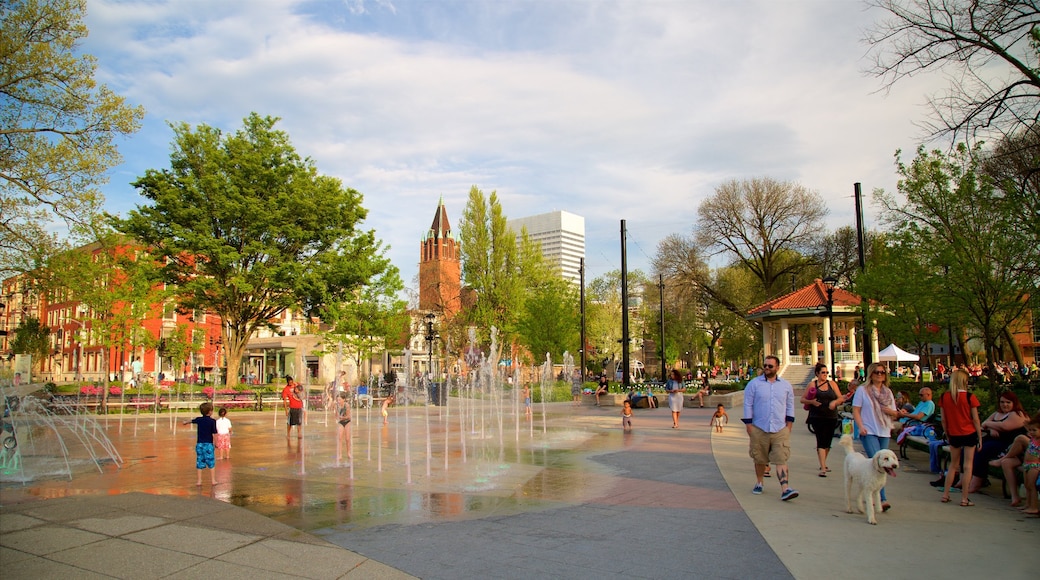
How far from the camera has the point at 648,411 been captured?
27.2m

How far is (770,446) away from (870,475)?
1.53 m

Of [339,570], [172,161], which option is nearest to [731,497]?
[339,570]

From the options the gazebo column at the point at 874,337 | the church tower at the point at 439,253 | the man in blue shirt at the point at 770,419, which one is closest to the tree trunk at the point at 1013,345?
the gazebo column at the point at 874,337

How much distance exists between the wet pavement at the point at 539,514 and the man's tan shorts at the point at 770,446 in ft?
1.68

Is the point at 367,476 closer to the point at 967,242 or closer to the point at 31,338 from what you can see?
the point at 967,242

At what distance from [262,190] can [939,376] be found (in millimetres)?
36461

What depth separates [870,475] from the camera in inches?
281

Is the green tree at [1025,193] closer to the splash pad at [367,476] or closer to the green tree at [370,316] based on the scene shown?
the splash pad at [367,476]

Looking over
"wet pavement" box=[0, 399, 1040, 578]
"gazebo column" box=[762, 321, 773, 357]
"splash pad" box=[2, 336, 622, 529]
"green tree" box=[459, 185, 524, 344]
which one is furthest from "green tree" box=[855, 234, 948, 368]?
"green tree" box=[459, 185, 524, 344]

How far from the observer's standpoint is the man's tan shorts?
8.47 metres

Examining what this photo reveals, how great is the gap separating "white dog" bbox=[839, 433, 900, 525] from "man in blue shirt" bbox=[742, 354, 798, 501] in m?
0.96

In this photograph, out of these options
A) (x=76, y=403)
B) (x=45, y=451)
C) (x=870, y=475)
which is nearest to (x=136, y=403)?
(x=76, y=403)

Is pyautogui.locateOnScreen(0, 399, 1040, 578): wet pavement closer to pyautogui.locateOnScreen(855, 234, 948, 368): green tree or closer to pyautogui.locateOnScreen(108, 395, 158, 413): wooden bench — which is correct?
pyautogui.locateOnScreen(855, 234, 948, 368): green tree

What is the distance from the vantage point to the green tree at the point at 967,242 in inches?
630
